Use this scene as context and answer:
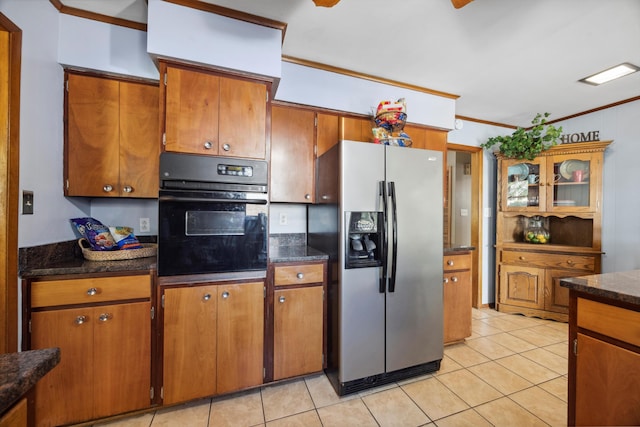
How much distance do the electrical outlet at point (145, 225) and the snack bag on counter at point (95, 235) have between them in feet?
1.03

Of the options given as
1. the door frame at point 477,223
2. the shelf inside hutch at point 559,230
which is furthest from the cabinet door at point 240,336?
the shelf inside hutch at point 559,230

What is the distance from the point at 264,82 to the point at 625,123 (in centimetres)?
388

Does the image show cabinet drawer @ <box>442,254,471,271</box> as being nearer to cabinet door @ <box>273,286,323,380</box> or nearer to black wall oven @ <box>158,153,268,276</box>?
cabinet door @ <box>273,286,323,380</box>

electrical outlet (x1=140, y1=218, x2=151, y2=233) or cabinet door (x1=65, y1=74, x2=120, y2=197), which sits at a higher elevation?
cabinet door (x1=65, y1=74, x2=120, y2=197)

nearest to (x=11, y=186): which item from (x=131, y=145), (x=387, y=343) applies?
(x=131, y=145)

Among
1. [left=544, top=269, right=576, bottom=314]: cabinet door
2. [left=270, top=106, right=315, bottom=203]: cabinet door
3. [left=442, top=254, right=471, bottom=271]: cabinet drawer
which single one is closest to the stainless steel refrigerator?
[left=270, top=106, right=315, bottom=203]: cabinet door

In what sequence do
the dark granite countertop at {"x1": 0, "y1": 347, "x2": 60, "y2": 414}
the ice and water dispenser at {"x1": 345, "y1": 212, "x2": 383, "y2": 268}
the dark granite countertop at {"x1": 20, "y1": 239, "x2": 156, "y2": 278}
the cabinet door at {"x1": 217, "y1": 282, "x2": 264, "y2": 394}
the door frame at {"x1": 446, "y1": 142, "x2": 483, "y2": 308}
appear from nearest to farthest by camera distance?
the dark granite countertop at {"x1": 0, "y1": 347, "x2": 60, "y2": 414}
the dark granite countertop at {"x1": 20, "y1": 239, "x2": 156, "y2": 278}
the cabinet door at {"x1": 217, "y1": 282, "x2": 264, "y2": 394}
the ice and water dispenser at {"x1": 345, "y1": 212, "x2": 383, "y2": 268}
the door frame at {"x1": 446, "y1": 142, "x2": 483, "y2": 308}

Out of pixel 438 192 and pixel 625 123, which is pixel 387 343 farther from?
pixel 625 123

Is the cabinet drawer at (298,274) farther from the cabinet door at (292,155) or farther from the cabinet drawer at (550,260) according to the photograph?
the cabinet drawer at (550,260)

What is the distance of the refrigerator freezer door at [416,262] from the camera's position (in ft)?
6.11

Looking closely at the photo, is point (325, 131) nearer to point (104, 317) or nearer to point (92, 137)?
point (92, 137)

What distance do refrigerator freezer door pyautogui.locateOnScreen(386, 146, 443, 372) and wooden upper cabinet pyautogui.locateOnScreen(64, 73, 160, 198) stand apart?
1706mm

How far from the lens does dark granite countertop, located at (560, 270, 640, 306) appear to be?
3.25ft

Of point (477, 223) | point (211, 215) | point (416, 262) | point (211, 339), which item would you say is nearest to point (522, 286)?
point (477, 223)
